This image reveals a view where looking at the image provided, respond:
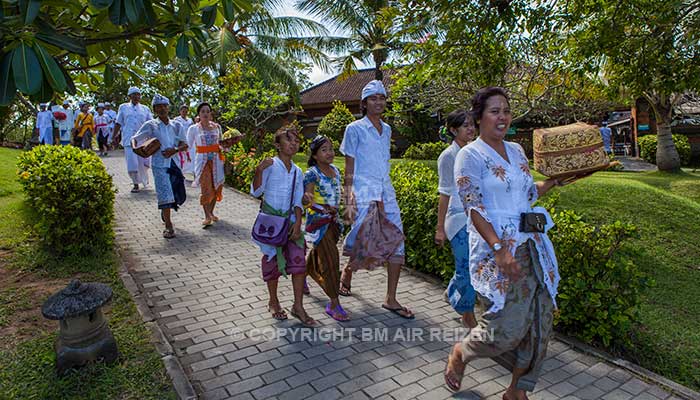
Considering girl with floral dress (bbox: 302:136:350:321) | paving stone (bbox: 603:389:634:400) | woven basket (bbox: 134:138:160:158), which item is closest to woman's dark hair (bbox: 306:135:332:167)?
girl with floral dress (bbox: 302:136:350:321)

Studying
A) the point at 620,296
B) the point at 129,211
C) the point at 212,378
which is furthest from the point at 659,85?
the point at 129,211

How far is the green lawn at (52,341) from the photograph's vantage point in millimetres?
3221

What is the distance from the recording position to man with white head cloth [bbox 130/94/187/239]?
6.92 meters

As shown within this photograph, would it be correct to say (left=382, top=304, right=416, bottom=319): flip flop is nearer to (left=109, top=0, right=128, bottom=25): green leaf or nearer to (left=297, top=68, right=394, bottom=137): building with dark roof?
(left=109, top=0, right=128, bottom=25): green leaf

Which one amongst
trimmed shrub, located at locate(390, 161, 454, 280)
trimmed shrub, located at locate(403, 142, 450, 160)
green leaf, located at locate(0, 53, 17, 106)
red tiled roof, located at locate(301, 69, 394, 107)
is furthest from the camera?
red tiled roof, located at locate(301, 69, 394, 107)

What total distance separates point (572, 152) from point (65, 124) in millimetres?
16391

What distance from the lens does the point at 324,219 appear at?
4.37m

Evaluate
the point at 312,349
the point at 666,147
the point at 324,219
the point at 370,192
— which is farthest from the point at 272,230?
the point at 666,147

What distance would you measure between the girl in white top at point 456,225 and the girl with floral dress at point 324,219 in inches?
37.9

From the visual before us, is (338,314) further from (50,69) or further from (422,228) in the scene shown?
(50,69)

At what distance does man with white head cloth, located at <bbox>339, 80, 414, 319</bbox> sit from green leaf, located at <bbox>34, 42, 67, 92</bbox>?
7.59 ft

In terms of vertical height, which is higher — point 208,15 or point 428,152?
point 208,15

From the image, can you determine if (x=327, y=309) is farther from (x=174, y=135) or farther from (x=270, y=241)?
(x=174, y=135)

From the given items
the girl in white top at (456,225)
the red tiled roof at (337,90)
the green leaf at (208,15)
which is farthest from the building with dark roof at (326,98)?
the green leaf at (208,15)
